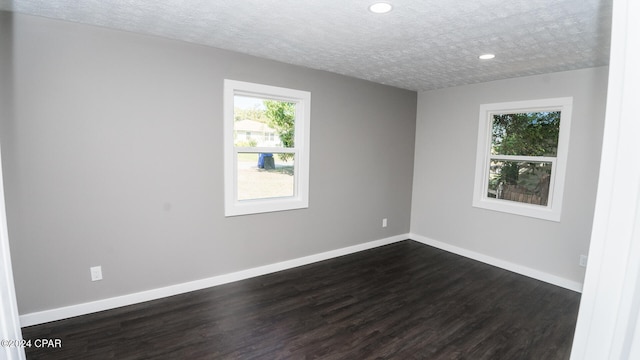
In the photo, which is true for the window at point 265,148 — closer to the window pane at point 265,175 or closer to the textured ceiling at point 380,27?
the window pane at point 265,175

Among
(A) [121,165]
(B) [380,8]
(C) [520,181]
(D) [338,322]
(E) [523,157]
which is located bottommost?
(D) [338,322]

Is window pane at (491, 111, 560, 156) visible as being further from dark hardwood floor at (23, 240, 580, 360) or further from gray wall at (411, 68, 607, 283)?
dark hardwood floor at (23, 240, 580, 360)

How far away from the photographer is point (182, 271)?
301cm

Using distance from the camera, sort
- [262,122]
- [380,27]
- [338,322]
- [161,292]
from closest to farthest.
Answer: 1. [380,27]
2. [338,322]
3. [161,292]
4. [262,122]

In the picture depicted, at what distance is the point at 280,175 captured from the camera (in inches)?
146

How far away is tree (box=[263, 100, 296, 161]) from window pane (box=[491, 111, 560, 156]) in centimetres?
277

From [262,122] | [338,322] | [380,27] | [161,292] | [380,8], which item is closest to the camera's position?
[380,8]

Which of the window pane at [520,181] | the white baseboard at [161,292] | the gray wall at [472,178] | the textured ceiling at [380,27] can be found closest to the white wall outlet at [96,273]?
the white baseboard at [161,292]

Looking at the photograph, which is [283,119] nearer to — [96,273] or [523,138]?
[96,273]

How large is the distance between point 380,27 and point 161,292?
3.10m

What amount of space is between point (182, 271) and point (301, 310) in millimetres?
1273

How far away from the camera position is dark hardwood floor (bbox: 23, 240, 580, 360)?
222 centimetres

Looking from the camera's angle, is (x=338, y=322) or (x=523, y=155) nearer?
(x=338, y=322)

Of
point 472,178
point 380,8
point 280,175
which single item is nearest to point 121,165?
point 280,175
